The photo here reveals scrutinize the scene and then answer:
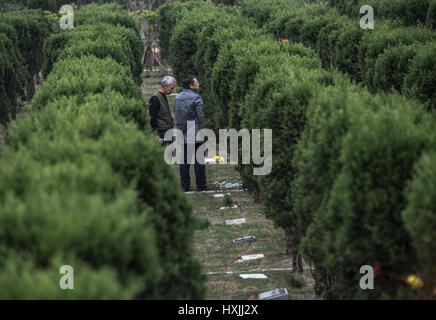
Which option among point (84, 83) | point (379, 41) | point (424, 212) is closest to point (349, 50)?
point (379, 41)

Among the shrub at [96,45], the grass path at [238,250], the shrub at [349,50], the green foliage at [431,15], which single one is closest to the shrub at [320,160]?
the grass path at [238,250]

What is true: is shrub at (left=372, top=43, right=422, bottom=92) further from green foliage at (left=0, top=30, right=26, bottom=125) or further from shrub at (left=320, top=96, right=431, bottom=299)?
green foliage at (left=0, top=30, right=26, bottom=125)

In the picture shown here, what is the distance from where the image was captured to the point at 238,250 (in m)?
8.48

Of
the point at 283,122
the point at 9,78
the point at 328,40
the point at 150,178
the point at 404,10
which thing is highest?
the point at 404,10

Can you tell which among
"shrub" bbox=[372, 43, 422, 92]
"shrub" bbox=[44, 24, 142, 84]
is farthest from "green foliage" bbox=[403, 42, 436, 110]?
"shrub" bbox=[44, 24, 142, 84]

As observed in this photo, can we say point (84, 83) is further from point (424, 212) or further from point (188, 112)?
point (424, 212)

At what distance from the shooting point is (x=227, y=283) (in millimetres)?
7211

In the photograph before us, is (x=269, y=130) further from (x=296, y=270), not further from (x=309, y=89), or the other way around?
(x=296, y=270)

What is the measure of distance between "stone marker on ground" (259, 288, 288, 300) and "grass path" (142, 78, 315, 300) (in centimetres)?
24

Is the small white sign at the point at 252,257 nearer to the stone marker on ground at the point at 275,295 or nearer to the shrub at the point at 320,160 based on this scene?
the stone marker on ground at the point at 275,295

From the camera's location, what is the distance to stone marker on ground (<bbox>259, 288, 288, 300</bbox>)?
6461 mm

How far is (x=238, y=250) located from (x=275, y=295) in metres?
1.99

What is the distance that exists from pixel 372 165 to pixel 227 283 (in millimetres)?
3227

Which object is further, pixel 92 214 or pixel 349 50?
pixel 349 50
